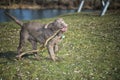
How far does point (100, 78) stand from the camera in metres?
11.8

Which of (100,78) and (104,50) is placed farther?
(104,50)

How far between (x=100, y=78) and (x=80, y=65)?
71.7 inches

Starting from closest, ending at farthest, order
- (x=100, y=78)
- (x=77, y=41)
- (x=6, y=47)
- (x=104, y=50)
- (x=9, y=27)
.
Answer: (x=100, y=78), (x=104, y=50), (x=6, y=47), (x=77, y=41), (x=9, y=27)

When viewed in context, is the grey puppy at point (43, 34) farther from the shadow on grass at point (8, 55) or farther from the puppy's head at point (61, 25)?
the shadow on grass at point (8, 55)

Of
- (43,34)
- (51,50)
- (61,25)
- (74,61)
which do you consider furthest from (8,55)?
(61,25)

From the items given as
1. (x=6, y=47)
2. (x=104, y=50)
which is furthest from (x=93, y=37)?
(x=6, y=47)

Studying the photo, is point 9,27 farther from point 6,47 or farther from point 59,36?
point 59,36

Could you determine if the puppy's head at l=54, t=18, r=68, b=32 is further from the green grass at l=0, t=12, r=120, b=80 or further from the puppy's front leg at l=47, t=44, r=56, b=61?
the green grass at l=0, t=12, r=120, b=80

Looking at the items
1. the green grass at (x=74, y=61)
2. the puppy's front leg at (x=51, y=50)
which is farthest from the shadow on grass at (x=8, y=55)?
the puppy's front leg at (x=51, y=50)

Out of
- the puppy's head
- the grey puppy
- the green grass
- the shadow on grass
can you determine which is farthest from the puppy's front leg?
the shadow on grass

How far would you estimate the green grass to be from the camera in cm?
1226

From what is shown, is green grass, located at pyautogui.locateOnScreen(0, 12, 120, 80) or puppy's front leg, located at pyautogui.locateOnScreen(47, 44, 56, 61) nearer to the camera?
green grass, located at pyautogui.locateOnScreen(0, 12, 120, 80)

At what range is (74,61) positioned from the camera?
46.3 ft

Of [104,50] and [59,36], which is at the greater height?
[59,36]
